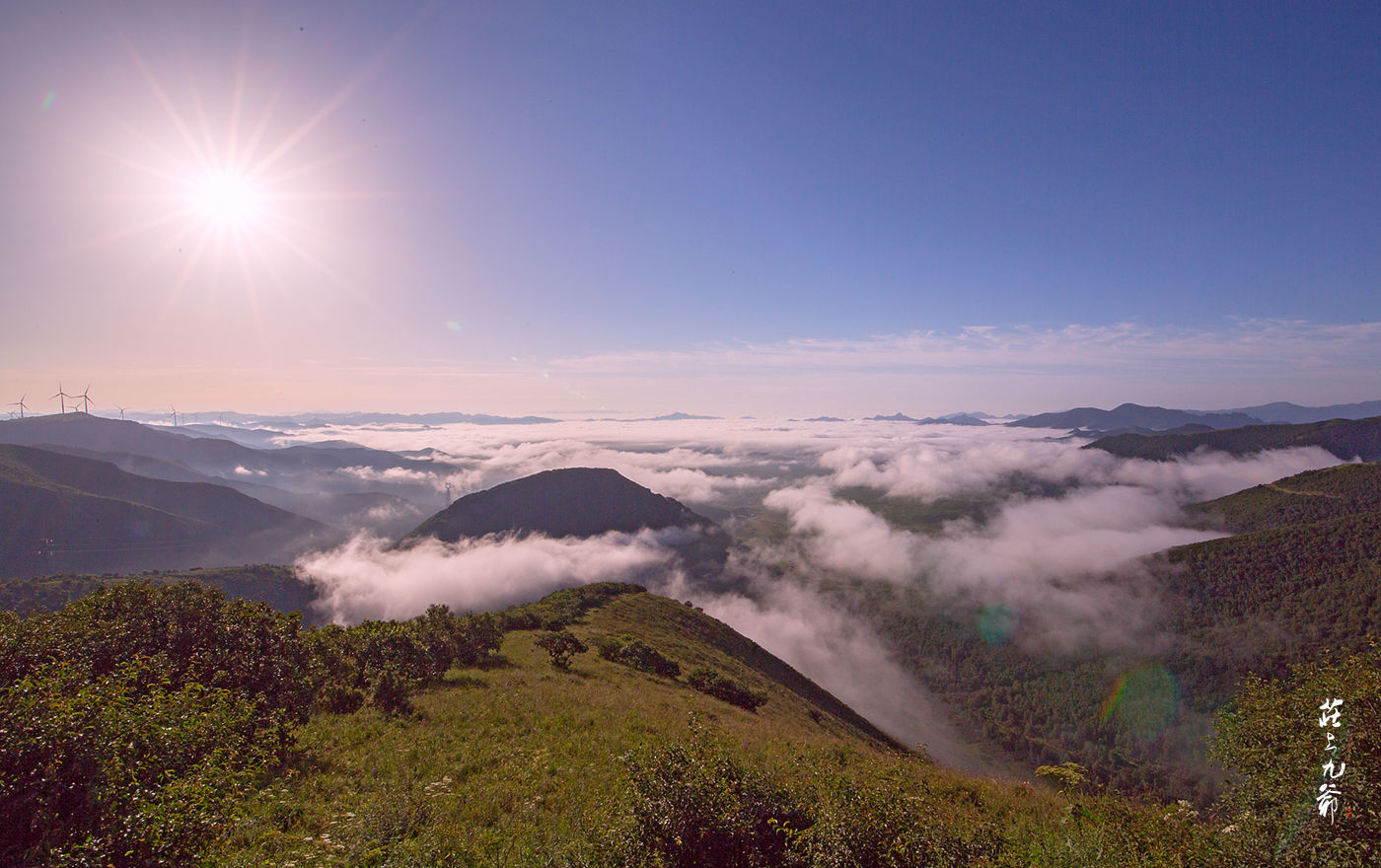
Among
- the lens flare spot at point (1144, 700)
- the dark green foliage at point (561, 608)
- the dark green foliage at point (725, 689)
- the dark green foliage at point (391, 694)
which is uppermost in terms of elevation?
the dark green foliage at point (391, 694)

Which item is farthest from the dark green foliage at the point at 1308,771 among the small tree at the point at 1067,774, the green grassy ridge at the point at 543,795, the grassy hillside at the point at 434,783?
the small tree at the point at 1067,774

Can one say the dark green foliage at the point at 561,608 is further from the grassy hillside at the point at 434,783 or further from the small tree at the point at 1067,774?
the small tree at the point at 1067,774

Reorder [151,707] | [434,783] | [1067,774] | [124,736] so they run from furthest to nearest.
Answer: [1067,774], [434,783], [151,707], [124,736]

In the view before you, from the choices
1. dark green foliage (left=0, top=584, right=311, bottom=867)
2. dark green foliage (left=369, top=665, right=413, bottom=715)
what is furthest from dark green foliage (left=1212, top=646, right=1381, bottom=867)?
dark green foliage (left=369, top=665, right=413, bottom=715)

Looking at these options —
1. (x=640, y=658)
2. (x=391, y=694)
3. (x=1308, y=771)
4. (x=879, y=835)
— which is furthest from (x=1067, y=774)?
(x=640, y=658)

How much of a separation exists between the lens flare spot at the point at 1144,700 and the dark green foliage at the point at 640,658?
22249 centimetres

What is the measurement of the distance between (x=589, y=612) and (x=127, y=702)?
65425mm

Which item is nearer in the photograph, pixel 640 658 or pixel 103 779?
pixel 103 779

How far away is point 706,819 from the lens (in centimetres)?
1175

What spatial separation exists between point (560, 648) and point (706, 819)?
110 ft

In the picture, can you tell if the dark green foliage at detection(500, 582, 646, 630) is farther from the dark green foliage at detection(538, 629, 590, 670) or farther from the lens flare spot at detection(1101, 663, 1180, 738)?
the lens flare spot at detection(1101, 663, 1180, 738)

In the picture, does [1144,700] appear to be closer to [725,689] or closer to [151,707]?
[725,689]

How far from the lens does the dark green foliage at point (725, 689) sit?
42.4 meters

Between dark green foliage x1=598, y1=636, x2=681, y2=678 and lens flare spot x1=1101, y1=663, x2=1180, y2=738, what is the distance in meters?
222
